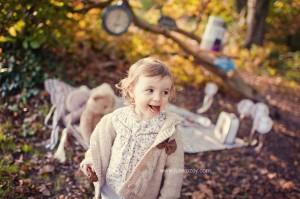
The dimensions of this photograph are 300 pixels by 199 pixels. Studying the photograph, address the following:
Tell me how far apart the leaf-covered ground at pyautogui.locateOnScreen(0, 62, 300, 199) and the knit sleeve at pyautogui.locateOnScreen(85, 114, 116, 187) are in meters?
1.16

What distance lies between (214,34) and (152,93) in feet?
12.5

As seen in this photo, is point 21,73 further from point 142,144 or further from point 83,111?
point 142,144

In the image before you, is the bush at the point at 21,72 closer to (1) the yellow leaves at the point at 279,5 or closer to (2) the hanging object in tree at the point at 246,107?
(2) the hanging object in tree at the point at 246,107

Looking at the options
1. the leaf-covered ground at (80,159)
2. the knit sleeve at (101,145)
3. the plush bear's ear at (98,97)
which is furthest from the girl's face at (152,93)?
the plush bear's ear at (98,97)

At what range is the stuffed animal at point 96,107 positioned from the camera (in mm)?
4074

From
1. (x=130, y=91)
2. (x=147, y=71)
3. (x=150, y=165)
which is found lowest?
(x=150, y=165)

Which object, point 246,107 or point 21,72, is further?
point 246,107

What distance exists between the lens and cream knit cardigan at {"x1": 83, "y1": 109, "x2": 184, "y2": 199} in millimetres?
2455

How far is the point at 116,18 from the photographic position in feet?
17.2

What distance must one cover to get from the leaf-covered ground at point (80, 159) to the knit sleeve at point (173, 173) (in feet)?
4.31

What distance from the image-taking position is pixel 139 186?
2.50 m

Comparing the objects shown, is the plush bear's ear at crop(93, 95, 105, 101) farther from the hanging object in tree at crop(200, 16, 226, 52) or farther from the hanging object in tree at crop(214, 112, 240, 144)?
the hanging object in tree at crop(200, 16, 226, 52)

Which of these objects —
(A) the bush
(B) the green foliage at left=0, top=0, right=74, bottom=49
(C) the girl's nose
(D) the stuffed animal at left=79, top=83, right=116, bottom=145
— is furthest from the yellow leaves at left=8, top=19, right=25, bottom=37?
(C) the girl's nose

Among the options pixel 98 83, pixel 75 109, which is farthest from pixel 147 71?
pixel 98 83
